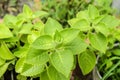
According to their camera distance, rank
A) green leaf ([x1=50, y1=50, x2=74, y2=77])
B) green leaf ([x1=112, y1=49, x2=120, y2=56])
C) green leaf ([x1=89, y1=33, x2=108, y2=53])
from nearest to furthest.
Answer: green leaf ([x1=50, y1=50, x2=74, y2=77]) < green leaf ([x1=89, y1=33, x2=108, y2=53]) < green leaf ([x1=112, y1=49, x2=120, y2=56])

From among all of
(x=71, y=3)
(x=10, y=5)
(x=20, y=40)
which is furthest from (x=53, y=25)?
(x=10, y=5)

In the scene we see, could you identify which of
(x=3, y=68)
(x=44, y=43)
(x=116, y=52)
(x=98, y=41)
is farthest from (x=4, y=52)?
(x=116, y=52)

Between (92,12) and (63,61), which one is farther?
(92,12)

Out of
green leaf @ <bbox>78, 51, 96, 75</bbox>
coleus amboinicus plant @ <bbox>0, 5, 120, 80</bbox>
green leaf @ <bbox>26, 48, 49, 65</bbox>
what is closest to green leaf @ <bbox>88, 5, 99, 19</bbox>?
coleus amboinicus plant @ <bbox>0, 5, 120, 80</bbox>

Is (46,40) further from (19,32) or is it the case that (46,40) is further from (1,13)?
(1,13)

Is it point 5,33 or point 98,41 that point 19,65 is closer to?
point 5,33

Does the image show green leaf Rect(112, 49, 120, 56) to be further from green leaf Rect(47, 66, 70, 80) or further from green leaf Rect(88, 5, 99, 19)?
green leaf Rect(47, 66, 70, 80)

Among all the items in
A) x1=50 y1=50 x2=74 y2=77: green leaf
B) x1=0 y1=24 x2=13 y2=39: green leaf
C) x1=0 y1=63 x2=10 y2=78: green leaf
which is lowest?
x1=0 y1=63 x2=10 y2=78: green leaf
